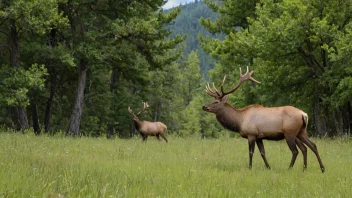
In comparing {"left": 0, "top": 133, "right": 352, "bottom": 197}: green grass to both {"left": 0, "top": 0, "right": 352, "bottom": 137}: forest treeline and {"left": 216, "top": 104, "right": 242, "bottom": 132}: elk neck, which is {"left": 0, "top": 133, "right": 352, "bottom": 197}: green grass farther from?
{"left": 0, "top": 0, "right": 352, "bottom": 137}: forest treeline

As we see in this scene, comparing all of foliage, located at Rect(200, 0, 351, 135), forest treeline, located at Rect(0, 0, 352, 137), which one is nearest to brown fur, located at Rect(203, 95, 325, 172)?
forest treeline, located at Rect(0, 0, 352, 137)

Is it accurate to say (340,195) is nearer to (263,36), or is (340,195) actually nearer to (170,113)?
(263,36)

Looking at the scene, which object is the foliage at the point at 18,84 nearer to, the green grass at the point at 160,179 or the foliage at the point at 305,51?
the green grass at the point at 160,179

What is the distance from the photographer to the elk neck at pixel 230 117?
9.47 metres

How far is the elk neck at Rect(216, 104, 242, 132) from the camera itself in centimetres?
947

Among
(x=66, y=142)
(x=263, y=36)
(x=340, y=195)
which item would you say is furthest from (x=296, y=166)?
(x=263, y=36)

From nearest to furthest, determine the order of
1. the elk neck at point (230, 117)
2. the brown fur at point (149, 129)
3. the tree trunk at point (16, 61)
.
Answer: the elk neck at point (230, 117), the tree trunk at point (16, 61), the brown fur at point (149, 129)

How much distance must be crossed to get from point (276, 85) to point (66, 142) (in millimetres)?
12293

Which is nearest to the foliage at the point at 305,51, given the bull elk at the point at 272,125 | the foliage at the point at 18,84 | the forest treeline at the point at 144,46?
the forest treeline at the point at 144,46

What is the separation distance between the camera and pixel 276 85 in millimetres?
20422

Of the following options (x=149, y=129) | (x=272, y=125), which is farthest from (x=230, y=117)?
(x=149, y=129)

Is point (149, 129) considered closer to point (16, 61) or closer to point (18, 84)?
point (18, 84)

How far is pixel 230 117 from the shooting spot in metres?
9.61

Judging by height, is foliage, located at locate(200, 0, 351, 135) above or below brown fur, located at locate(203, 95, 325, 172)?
above
